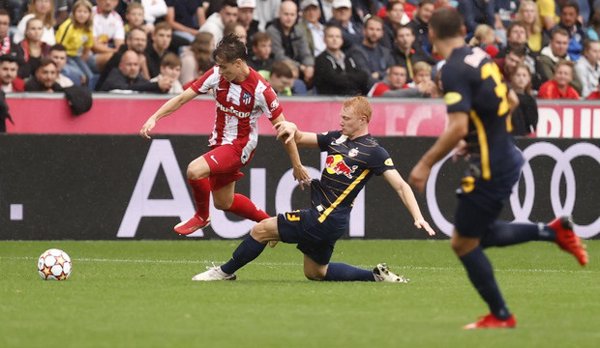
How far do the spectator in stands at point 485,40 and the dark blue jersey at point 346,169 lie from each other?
32.8ft

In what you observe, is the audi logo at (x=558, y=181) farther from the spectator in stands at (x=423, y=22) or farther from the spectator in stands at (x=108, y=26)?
the spectator in stands at (x=108, y=26)

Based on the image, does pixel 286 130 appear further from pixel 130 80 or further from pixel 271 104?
pixel 130 80

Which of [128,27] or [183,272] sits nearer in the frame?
[183,272]

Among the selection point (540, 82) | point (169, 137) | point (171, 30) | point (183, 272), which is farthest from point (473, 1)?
point (183, 272)

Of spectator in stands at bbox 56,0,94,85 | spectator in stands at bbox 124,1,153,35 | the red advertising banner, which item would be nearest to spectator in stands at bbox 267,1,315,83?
spectator in stands at bbox 124,1,153,35

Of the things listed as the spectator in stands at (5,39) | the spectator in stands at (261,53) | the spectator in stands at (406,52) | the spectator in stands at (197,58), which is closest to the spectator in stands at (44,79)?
the spectator in stands at (5,39)

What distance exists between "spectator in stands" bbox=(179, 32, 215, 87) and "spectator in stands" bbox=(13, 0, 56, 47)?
1790 mm

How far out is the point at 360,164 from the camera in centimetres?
1220

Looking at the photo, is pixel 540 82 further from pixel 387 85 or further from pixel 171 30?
pixel 171 30

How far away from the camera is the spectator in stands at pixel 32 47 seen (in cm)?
1912

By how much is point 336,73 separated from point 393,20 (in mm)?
2742

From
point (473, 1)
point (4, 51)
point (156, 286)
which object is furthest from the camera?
point (473, 1)

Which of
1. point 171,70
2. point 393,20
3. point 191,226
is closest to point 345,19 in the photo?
point 393,20

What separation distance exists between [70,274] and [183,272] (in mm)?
1316
